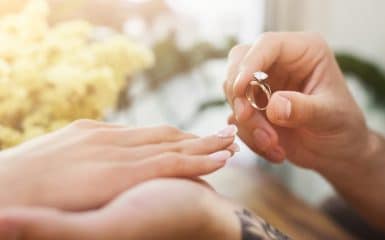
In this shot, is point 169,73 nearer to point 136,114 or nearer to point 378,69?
point 136,114

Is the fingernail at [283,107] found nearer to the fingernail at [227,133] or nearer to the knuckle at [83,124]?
the fingernail at [227,133]

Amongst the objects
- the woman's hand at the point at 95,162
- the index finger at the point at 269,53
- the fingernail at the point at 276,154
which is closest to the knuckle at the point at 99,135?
the woman's hand at the point at 95,162

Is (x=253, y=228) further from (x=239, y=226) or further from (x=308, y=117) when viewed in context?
(x=308, y=117)

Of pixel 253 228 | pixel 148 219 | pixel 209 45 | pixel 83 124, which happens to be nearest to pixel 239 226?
pixel 253 228

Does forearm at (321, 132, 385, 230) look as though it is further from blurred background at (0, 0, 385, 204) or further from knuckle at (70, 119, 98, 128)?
knuckle at (70, 119, 98, 128)

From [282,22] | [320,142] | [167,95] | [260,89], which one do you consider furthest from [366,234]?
[282,22]

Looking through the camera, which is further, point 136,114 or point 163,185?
point 136,114
